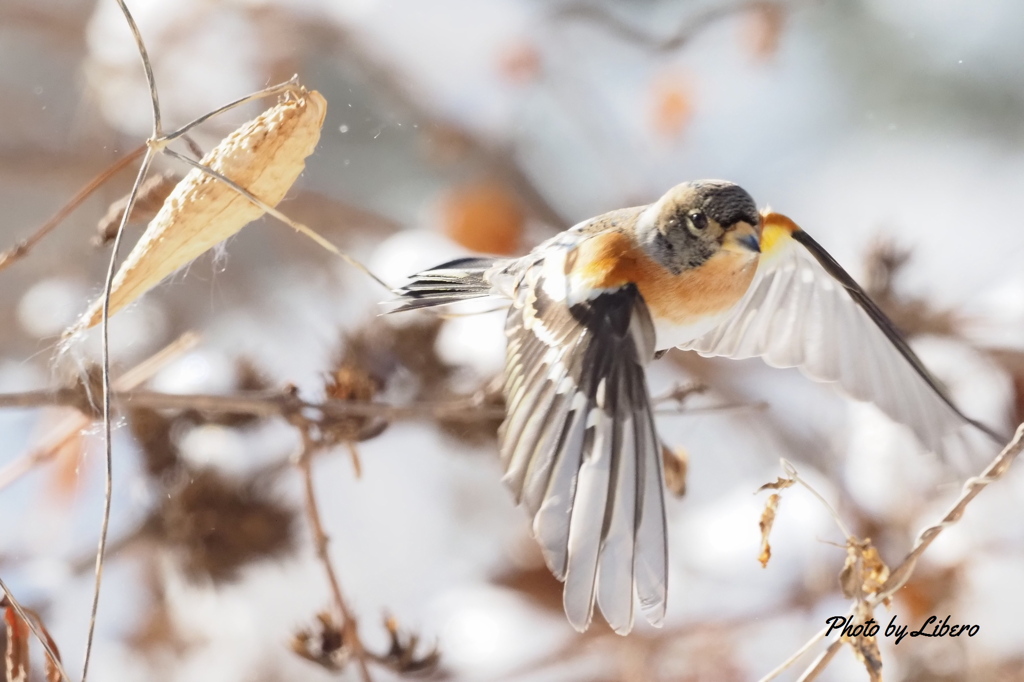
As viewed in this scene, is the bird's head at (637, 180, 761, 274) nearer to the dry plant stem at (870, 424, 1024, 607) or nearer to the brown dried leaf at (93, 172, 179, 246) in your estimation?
the dry plant stem at (870, 424, 1024, 607)

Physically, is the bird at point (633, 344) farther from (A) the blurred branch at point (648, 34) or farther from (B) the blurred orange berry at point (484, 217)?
(A) the blurred branch at point (648, 34)

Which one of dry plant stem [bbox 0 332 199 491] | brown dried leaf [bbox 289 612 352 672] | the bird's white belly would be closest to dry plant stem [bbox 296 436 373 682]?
brown dried leaf [bbox 289 612 352 672]

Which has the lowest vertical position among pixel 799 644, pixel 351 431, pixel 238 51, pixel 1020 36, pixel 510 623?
pixel 799 644

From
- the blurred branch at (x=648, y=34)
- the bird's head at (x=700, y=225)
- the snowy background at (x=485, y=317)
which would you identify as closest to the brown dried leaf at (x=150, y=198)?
the snowy background at (x=485, y=317)

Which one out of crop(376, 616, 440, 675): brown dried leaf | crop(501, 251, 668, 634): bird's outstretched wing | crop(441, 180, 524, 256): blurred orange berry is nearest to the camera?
crop(501, 251, 668, 634): bird's outstretched wing

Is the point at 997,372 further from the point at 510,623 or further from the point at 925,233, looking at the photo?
the point at 510,623

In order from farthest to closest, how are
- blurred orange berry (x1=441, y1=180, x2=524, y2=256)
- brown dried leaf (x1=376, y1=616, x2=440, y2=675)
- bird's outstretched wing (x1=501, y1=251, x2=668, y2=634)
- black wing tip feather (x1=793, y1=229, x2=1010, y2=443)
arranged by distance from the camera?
1. blurred orange berry (x1=441, y1=180, x2=524, y2=256)
2. brown dried leaf (x1=376, y1=616, x2=440, y2=675)
3. black wing tip feather (x1=793, y1=229, x2=1010, y2=443)
4. bird's outstretched wing (x1=501, y1=251, x2=668, y2=634)

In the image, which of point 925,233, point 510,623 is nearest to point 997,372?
point 925,233

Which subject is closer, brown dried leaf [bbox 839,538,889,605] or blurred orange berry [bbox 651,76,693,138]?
brown dried leaf [bbox 839,538,889,605]

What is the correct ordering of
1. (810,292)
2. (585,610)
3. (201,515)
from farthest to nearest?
(201,515), (810,292), (585,610)
